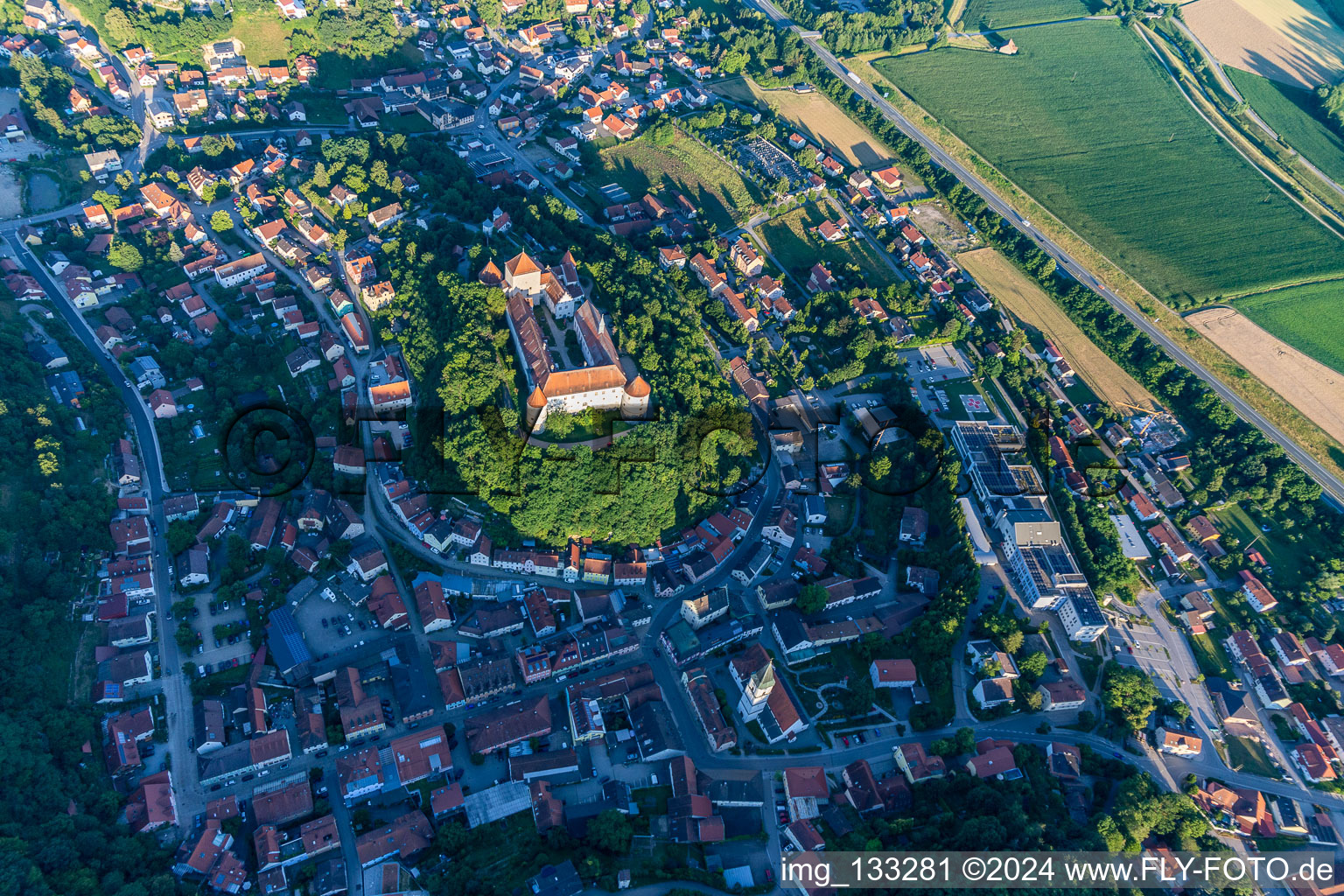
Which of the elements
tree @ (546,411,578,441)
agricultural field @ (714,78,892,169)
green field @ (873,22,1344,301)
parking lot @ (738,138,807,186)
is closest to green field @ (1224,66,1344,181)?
green field @ (873,22,1344,301)

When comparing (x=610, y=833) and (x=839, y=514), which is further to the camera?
(x=839, y=514)

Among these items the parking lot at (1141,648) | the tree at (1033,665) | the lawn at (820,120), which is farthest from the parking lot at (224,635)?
the lawn at (820,120)

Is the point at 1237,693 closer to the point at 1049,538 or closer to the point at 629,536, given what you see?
the point at 1049,538

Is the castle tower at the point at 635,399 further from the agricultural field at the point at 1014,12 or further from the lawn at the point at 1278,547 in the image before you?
the agricultural field at the point at 1014,12

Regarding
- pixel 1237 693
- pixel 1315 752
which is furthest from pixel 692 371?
pixel 1315 752

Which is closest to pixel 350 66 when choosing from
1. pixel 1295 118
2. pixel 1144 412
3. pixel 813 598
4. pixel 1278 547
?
pixel 813 598

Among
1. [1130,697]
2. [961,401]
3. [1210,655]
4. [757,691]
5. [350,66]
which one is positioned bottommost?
[1130,697]

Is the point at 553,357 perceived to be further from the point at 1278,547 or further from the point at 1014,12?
the point at 1014,12
